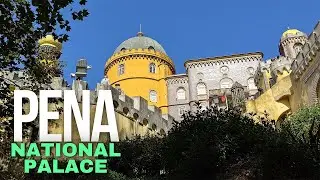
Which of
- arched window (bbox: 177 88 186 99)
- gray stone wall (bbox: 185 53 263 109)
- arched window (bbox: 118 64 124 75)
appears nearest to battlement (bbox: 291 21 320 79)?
gray stone wall (bbox: 185 53 263 109)

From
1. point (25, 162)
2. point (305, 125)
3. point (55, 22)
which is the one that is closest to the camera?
point (55, 22)

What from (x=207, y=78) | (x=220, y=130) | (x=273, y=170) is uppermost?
(x=207, y=78)

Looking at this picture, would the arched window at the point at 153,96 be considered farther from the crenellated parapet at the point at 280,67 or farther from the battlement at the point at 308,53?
the battlement at the point at 308,53

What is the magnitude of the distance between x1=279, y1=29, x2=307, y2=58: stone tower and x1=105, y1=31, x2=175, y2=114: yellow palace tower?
15036 millimetres

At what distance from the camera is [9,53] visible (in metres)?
9.45

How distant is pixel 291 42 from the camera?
50719mm

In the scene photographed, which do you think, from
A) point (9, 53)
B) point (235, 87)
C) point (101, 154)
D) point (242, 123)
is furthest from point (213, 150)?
point (235, 87)

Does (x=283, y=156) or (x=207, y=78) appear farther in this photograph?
(x=207, y=78)

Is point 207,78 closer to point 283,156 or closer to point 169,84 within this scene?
point 169,84

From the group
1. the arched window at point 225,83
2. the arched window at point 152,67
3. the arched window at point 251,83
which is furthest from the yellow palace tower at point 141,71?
the arched window at point 251,83

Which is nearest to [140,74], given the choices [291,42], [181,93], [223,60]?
[181,93]

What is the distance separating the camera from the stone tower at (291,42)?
1975 inches

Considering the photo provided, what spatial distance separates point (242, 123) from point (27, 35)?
24.5 ft

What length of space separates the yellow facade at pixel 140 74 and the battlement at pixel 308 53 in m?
28.8
